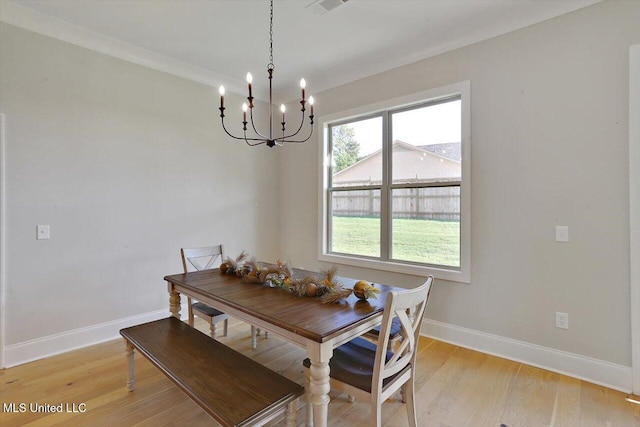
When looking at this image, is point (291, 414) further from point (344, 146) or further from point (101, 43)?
point (101, 43)

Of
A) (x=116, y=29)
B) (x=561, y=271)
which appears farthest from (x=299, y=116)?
(x=561, y=271)

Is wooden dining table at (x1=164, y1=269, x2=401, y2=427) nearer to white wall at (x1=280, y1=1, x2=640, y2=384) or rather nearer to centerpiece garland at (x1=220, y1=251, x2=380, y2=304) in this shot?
centerpiece garland at (x1=220, y1=251, x2=380, y2=304)

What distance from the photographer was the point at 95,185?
2875 mm

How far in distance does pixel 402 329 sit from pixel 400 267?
1763mm

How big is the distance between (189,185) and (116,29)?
61.5 inches

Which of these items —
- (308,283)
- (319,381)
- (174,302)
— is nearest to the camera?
(319,381)

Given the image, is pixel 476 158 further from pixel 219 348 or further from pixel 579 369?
pixel 219 348

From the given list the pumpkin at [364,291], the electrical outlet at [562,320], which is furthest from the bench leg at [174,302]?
the electrical outlet at [562,320]

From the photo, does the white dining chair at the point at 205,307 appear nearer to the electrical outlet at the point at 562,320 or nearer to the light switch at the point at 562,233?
the electrical outlet at the point at 562,320

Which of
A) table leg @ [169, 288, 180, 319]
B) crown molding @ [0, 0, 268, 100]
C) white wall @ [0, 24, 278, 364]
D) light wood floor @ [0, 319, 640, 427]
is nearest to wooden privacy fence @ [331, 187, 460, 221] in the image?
light wood floor @ [0, 319, 640, 427]

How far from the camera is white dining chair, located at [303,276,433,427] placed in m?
1.36

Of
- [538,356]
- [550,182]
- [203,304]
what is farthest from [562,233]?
[203,304]

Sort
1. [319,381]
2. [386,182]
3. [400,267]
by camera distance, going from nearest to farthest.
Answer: [319,381]
[400,267]
[386,182]

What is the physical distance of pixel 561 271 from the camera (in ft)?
7.75
